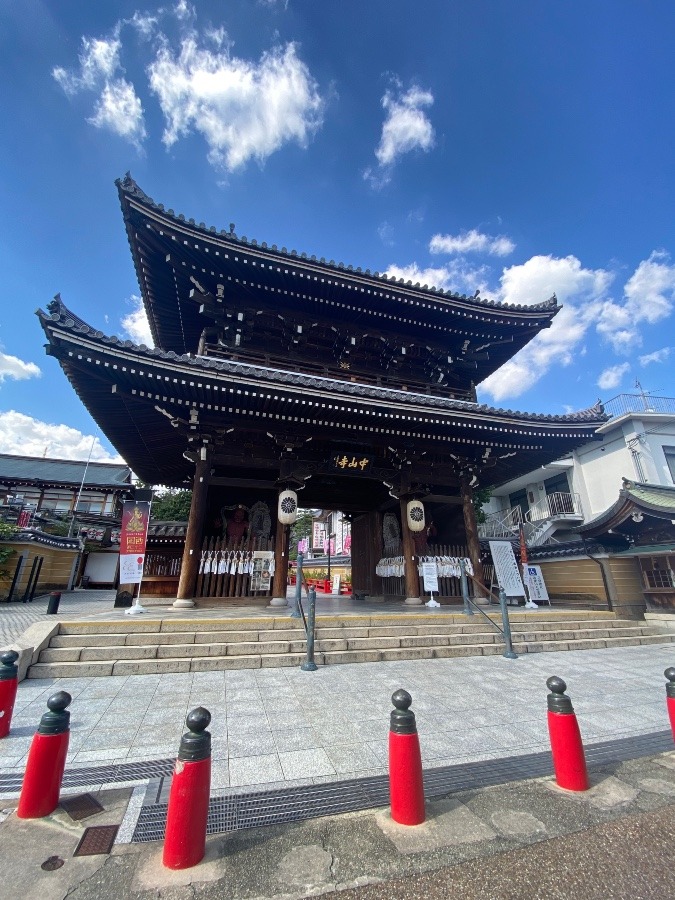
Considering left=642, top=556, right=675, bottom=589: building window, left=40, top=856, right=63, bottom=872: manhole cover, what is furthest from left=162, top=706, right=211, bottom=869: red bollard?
left=642, top=556, right=675, bottom=589: building window

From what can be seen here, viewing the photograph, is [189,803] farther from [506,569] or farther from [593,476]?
[593,476]

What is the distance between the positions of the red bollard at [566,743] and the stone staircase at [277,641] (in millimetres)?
4255

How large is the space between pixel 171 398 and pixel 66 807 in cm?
790

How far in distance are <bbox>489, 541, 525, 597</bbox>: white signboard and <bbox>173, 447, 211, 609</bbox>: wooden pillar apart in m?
8.90

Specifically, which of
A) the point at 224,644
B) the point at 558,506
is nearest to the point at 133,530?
the point at 224,644

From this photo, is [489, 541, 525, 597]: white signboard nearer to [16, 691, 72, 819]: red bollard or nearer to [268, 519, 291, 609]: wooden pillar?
[268, 519, 291, 609]: wooden pillar

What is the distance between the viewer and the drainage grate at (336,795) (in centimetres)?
277

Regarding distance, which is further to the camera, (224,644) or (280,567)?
Answer: (280,567)

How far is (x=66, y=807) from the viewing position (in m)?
2.85

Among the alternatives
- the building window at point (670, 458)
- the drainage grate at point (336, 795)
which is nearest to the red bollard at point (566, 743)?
the drainage grate at point (336, 795)

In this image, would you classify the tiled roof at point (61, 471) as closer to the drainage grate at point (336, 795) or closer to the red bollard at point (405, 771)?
the drainage grate at point (336, 795)

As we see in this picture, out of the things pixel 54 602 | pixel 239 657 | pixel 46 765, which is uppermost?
pixel 54 602

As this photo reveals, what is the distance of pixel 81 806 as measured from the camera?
113 inches

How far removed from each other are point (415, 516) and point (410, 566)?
1512 millimetres
